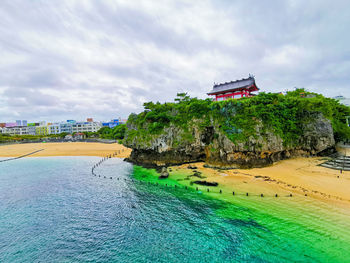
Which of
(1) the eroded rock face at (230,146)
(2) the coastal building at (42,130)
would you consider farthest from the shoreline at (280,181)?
(2) the coastal building at (42,130)

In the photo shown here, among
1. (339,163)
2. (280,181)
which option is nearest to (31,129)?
(280,181)

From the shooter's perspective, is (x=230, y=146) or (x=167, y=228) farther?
(x=230, y=146)

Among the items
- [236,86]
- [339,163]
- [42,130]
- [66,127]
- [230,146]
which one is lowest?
[339,163]

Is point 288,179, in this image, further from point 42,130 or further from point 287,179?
point 42,130

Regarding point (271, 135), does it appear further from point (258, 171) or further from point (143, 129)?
point (143, 129)

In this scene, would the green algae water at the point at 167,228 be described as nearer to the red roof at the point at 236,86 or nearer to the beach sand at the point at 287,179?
the beach sand at the point at 287,179

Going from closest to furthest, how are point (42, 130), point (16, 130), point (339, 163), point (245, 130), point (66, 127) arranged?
point (339, 163) < point (245, 130) < point (66, 127) < point (42, 130) < point (16, 130)
